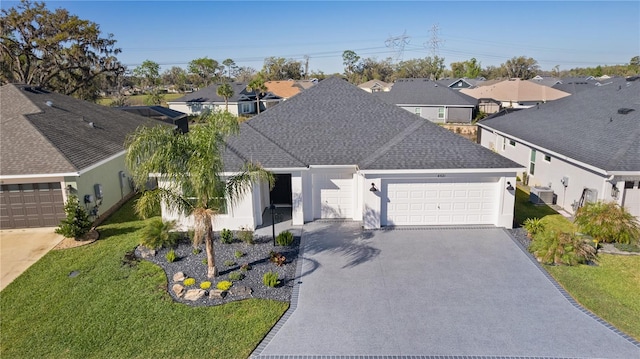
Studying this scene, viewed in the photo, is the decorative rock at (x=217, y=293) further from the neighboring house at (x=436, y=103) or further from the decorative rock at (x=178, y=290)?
the neighboring house at (x=436, y=103)

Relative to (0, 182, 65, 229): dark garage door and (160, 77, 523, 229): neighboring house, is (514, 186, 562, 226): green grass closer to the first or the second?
(160, 77, 523, 229): neighboring house

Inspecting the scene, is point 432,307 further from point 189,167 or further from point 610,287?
point 189,167

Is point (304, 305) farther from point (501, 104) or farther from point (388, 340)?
point (501, 104)

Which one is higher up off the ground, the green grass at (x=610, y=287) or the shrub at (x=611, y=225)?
the shrub at (x=611, y=225)

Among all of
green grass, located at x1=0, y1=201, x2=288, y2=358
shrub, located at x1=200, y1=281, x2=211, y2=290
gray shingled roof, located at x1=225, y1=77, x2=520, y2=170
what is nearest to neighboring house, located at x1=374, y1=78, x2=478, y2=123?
gray shingled roof, located at x1=225, y1=77, x2=520, y2=170

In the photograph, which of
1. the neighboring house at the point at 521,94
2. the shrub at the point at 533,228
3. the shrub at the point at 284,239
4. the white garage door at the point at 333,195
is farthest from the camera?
the neighboring house at the point at 521,94

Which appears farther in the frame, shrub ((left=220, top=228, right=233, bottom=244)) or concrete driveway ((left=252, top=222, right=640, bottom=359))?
shrub ((left=220, top=228, right=233, bottom=244))

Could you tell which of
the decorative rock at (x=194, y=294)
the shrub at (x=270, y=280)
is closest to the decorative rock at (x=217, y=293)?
the decorative rock at (x=194, y=294)
